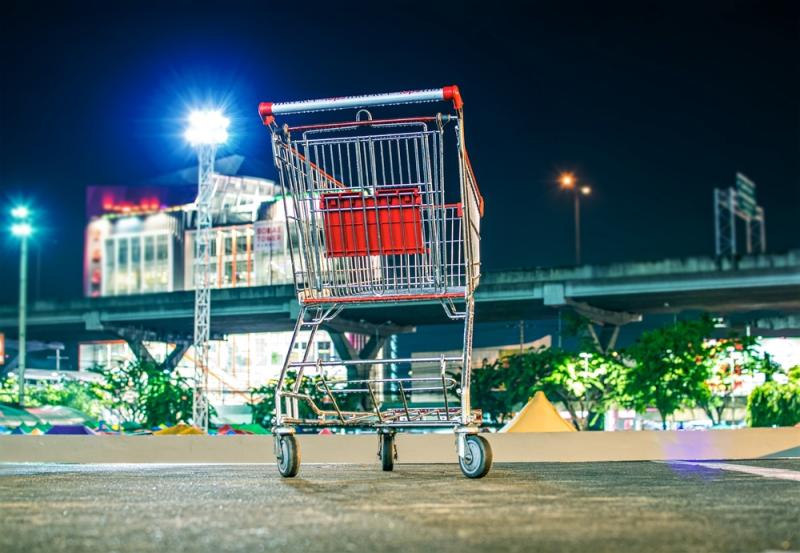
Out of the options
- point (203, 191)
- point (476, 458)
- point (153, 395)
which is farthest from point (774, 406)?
point (153, 395)

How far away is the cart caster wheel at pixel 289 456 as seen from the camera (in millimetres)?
6160

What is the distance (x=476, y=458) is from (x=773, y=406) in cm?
2403

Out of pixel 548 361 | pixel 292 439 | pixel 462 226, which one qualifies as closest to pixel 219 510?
pixel 292 439

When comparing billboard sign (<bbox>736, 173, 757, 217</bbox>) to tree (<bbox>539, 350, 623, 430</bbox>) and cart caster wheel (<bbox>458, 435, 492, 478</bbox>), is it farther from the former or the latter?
cart caster wheel (<bbox>458, 435, 492, 478</bbox>)

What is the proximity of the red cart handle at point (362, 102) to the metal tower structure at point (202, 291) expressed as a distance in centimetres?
2703

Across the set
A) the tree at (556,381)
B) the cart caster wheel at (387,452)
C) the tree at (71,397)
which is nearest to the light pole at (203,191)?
the tree at (71,397)

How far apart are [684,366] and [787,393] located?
1222 centimetres

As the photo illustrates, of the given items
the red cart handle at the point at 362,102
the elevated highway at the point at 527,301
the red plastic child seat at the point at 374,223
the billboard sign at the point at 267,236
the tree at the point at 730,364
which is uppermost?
the billboard sign at the point at 267,236

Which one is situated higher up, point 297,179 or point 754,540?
point 297,179

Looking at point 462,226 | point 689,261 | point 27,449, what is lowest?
point 27,449

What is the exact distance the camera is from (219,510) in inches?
149

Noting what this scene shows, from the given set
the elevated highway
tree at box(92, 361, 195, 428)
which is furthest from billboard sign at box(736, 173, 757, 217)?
tree at box(92, 361, 195, 428)

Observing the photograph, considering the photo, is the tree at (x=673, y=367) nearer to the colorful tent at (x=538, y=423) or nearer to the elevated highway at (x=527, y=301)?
the elevated highway at (x=527, y=301)

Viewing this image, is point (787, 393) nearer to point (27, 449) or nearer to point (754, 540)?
point (27, 449)
